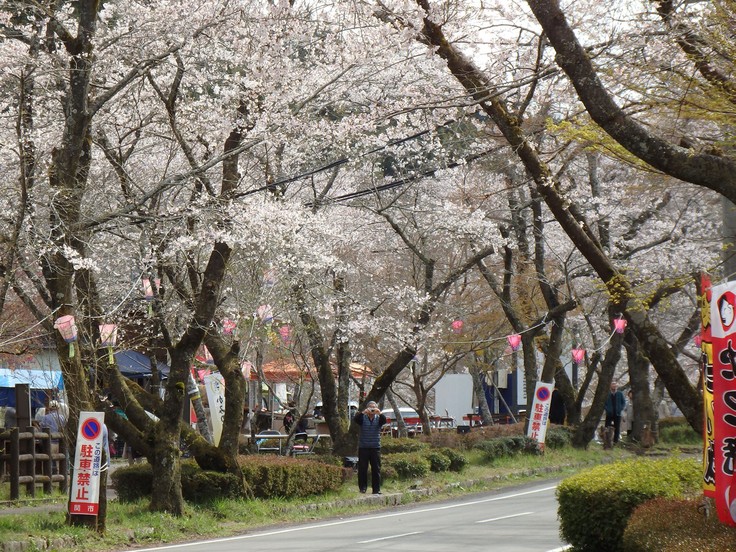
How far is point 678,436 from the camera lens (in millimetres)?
30000

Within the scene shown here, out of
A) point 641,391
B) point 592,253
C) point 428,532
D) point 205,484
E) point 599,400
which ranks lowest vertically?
point 428,532

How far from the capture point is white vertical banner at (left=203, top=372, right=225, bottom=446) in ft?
56.5

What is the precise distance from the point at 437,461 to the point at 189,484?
7359 mm

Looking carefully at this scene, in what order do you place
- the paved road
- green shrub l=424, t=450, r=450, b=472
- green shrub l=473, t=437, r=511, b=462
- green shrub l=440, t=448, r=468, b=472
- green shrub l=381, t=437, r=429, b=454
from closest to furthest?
the paved road < green shrub l=424, t=450, r=450, b=472 < green shrub l=440, t=448, r=468, b=472 < green shrub l=381, t=437, r=429, b=454 < green shrub l=473, t=437, r=511, b=462

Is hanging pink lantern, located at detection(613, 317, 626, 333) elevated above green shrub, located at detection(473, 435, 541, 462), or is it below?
above

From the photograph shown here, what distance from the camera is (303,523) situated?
1546 centimetres

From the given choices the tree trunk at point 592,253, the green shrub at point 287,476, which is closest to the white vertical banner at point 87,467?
the green shrub at point 287,476

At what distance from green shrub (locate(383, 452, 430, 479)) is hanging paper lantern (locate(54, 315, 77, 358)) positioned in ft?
31.9

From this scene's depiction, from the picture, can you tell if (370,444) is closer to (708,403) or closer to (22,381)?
(708,403)

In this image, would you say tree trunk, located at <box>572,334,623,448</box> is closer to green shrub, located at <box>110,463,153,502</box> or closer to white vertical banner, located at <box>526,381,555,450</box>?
white vertical banner, located at <box>526,381,555,450</box>

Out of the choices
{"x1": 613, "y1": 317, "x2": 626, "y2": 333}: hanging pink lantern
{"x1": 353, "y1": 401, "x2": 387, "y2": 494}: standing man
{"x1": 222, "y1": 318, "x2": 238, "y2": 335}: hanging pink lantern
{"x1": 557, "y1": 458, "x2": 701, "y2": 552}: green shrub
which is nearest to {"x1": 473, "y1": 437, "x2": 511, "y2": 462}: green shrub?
{"x1": 613, "y1": 317, "x2": 626, "y2": 333}: hanging pink lantern

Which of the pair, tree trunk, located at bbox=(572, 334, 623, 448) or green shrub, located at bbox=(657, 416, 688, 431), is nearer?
tree trunk, located at bbox=(572, 334, 623, 448)

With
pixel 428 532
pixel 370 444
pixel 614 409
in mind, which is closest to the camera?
pixel 428 532

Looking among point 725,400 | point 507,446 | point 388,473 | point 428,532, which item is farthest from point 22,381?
point 725,400
